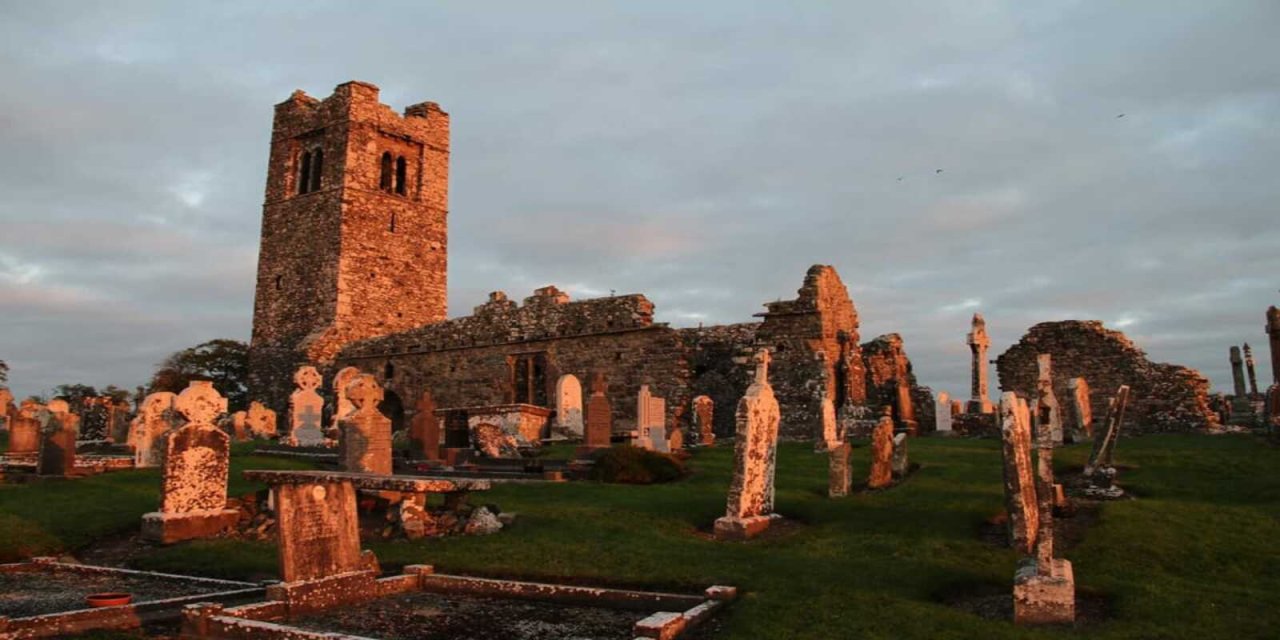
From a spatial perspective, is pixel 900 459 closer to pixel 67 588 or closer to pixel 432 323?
pixel 67 588

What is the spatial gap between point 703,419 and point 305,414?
35.1 ft

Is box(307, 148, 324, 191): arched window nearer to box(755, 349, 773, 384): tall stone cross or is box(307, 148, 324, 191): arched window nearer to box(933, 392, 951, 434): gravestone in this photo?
box(933, 392, 951, 434): gravestone

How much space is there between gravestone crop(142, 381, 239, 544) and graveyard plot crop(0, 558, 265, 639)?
1.33 meters

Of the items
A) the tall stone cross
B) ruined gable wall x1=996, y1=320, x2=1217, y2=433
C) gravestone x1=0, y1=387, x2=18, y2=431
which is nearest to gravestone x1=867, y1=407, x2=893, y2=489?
the tall stone cross

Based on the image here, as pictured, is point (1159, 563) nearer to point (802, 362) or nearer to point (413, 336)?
point (802, 362)

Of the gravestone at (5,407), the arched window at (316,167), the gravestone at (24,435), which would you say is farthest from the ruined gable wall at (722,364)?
the gravestone at (5,407)

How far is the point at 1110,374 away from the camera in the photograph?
2589 cm

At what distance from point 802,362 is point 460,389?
1143 centimetres

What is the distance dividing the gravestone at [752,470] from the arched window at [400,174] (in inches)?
1159

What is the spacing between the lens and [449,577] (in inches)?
320

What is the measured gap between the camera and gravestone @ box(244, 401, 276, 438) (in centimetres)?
2708

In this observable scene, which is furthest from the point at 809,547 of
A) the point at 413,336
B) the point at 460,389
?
the point at 413,336

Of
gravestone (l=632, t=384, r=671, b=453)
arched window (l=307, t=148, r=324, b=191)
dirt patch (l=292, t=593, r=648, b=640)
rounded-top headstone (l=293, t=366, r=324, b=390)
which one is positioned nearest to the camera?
dirt patch (l=292, t=593, r=648, b=640)

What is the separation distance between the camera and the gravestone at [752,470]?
998 cm
